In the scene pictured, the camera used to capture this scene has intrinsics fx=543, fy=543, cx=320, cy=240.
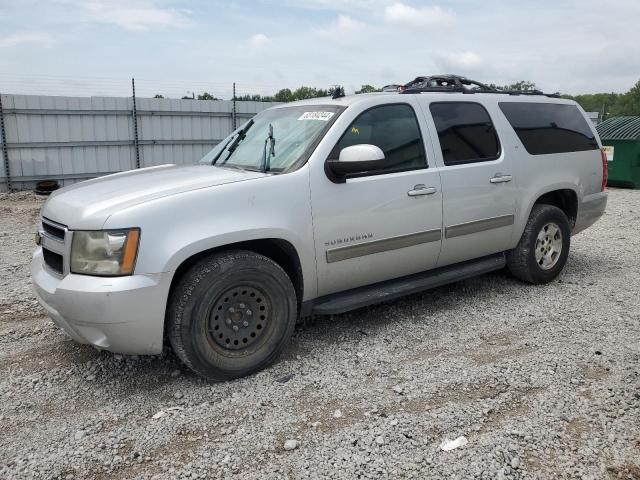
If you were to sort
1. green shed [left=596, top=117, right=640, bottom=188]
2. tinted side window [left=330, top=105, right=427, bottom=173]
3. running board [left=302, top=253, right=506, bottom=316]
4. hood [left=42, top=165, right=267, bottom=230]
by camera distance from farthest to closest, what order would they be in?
1. green shed [left=596, top=117, right=640, bottom=188]
2. tinted side window [left=330, top=105, right=427, bottom=173]
3. running board [left=302, top=253, right=506, bottom=316]
4. hood [left=42, top=165, right=267, bottom=230]

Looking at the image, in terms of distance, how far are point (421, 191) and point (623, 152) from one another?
35.0ft

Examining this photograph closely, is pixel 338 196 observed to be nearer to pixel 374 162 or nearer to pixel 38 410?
pixel 374 162

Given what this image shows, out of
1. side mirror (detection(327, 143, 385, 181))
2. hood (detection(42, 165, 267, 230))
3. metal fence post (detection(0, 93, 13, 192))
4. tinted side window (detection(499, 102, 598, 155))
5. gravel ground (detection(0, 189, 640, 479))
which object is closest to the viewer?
gravel ground (detection(0, 189, 640, 479))

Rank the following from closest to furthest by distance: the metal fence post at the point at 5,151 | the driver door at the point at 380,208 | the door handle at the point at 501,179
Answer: the driver door at the point at 380,208, the door handle at the point at 501,179, the metal fence post at the point at 5,151

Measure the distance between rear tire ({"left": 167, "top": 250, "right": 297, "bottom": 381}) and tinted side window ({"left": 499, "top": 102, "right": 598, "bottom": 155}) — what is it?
2.83 meters

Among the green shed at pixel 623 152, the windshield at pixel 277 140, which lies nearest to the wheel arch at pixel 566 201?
the windshield at pixel 277 140

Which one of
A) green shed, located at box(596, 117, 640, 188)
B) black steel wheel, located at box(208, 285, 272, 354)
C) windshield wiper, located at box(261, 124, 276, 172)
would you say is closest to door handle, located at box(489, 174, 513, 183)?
windshield wiper, located at box(261, 124, 276, 172)

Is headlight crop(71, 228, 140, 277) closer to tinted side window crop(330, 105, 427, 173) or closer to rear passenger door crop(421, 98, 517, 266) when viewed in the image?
tinted side window crop(330, 105, 427, 173)

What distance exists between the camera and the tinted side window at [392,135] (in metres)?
3.94

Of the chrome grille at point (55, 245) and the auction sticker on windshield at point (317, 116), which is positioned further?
the auction sticker on windshield at point (317, 116)

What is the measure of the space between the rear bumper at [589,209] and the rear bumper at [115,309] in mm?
4309

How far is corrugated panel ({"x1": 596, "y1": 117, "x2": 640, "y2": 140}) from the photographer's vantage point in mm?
12453

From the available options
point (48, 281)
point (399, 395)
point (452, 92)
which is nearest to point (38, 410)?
point (48, 281)

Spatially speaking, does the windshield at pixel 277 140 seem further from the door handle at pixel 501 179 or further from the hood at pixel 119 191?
the door handle at pixel 501 179
